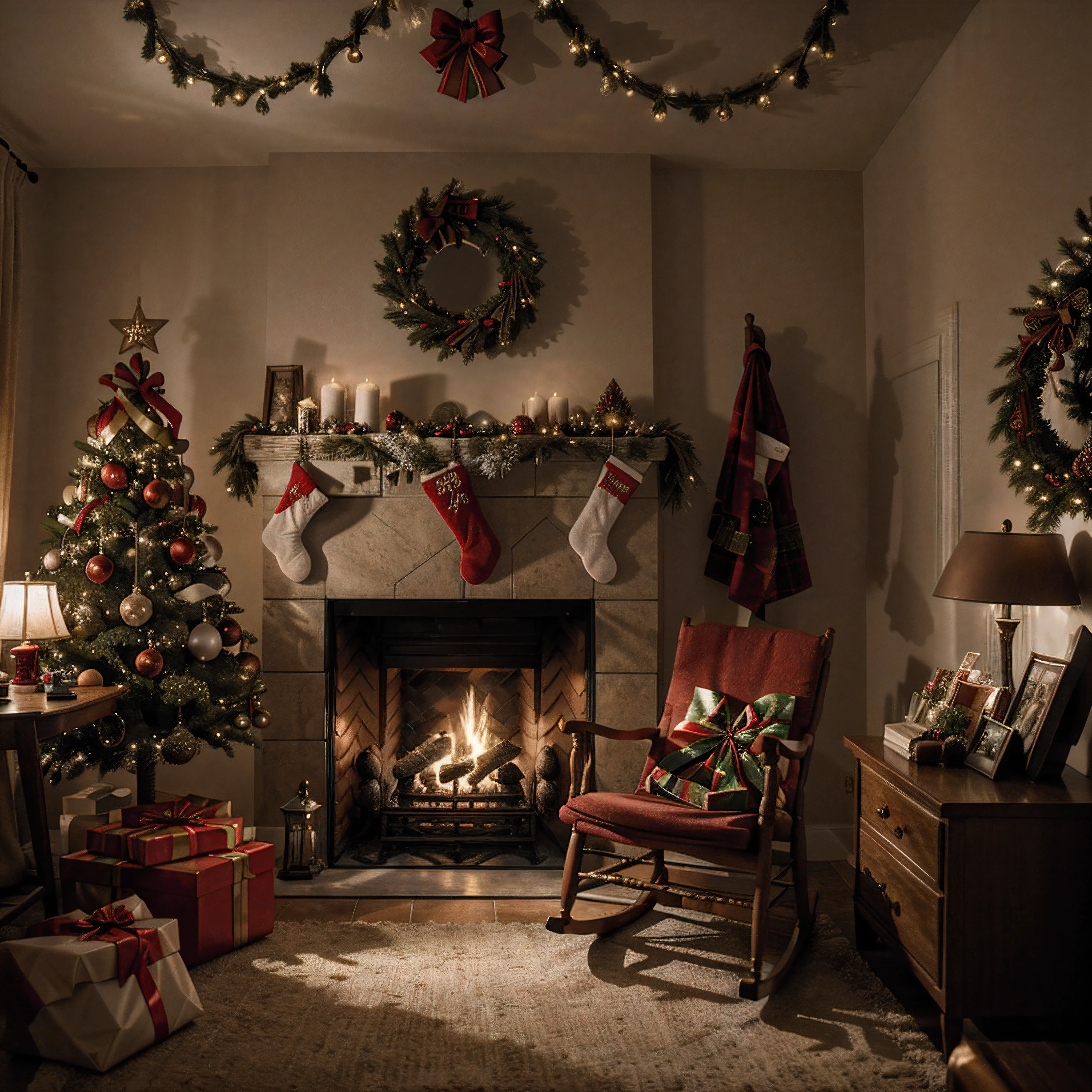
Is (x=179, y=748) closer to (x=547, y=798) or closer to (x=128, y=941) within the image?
(x=128, y=941)

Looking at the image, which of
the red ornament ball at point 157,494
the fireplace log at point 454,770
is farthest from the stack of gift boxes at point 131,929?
the red ornament ball at point 157,494

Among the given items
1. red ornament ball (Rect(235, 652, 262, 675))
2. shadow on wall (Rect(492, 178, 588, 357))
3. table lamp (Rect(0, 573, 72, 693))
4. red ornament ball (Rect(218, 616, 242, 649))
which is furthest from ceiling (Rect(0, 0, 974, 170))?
red ornament ball (Rect(235, 652, 262, 675))

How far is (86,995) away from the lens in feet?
6.68

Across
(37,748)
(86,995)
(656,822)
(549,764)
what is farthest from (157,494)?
(656,822)

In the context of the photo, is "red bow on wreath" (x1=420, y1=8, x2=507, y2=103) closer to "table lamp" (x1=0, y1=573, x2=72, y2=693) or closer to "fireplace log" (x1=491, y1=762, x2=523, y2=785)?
"table lamp" (x1=0, y1=573, x2=72, y2=693)

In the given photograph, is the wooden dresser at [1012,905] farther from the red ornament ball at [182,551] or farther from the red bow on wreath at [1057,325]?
the red ornament ball at [182,551]

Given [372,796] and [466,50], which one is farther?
[372,796]

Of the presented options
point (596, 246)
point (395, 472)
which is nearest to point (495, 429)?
point (395, 472)

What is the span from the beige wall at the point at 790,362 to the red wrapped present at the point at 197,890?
6.25 ft

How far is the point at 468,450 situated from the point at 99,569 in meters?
1.42

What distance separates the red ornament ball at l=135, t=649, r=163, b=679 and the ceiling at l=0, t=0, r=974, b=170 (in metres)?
2.09

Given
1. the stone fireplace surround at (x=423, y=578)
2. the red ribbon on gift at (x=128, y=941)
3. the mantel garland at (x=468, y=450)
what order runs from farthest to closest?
the stone fireplace surround at (x=423, y=578) → the mantel garland at (x=468, y=450) → the red ribbon on gift at (x=128, y=941)

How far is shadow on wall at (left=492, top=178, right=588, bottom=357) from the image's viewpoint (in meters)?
3.68

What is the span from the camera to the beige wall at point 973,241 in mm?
2350
